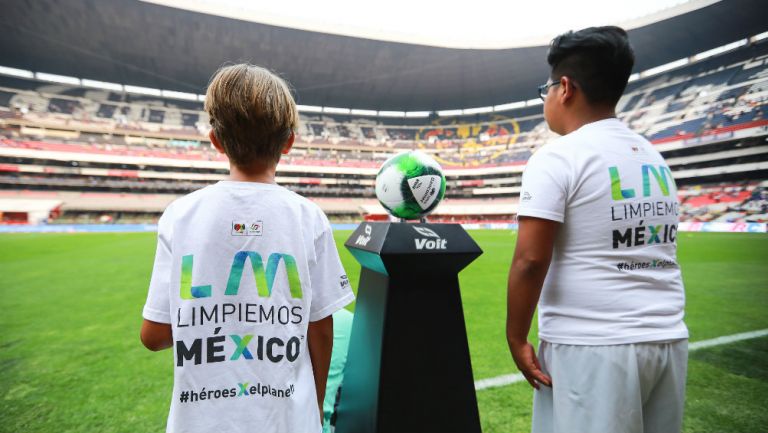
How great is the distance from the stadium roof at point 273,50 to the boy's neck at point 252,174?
31.1 metres

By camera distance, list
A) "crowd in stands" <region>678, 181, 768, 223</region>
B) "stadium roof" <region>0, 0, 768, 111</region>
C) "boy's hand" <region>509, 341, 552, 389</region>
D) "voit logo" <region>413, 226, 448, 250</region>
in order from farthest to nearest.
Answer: "stadium roof" <region>0, 0, 768, 111</region>, "crowd in stands" <region>678, 181, 768, 223</region>, "voit logo" <region>413, 226, 448, 250</region>, "boy's hand" <region>509, 341, 552, 389</region>

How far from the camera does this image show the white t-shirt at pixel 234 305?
3.42ft

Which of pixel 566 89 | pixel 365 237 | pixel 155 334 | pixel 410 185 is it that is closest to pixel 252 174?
pixel 155 334

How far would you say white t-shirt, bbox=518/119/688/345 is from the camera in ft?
3.76

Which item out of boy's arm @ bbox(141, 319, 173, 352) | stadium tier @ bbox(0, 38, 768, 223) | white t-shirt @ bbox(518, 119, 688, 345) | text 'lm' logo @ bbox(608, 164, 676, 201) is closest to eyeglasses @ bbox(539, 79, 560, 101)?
white t-shirt @ bbox(518, 119, 688, 345)

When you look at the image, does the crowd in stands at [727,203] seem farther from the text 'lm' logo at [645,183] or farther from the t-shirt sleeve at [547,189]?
the t-shirt sleeve at [547,189]

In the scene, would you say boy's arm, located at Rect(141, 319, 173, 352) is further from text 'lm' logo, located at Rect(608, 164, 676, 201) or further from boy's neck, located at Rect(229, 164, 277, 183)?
text 'lm' logo, located at Rect(608, 164, 676, 201)

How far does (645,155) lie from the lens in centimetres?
123

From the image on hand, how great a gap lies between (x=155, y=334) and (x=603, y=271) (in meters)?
1.43

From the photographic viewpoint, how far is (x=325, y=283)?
1.18m

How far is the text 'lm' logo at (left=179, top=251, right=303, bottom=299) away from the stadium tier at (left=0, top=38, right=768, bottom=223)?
112 feet

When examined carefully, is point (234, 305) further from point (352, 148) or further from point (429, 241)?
point (352, 148)

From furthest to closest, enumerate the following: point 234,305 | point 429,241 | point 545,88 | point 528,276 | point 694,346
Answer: point 694,346 < point 429,241 < point 545,88 < point 528,276 < point 234,305

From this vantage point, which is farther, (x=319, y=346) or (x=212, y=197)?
(x=319, y=346)
